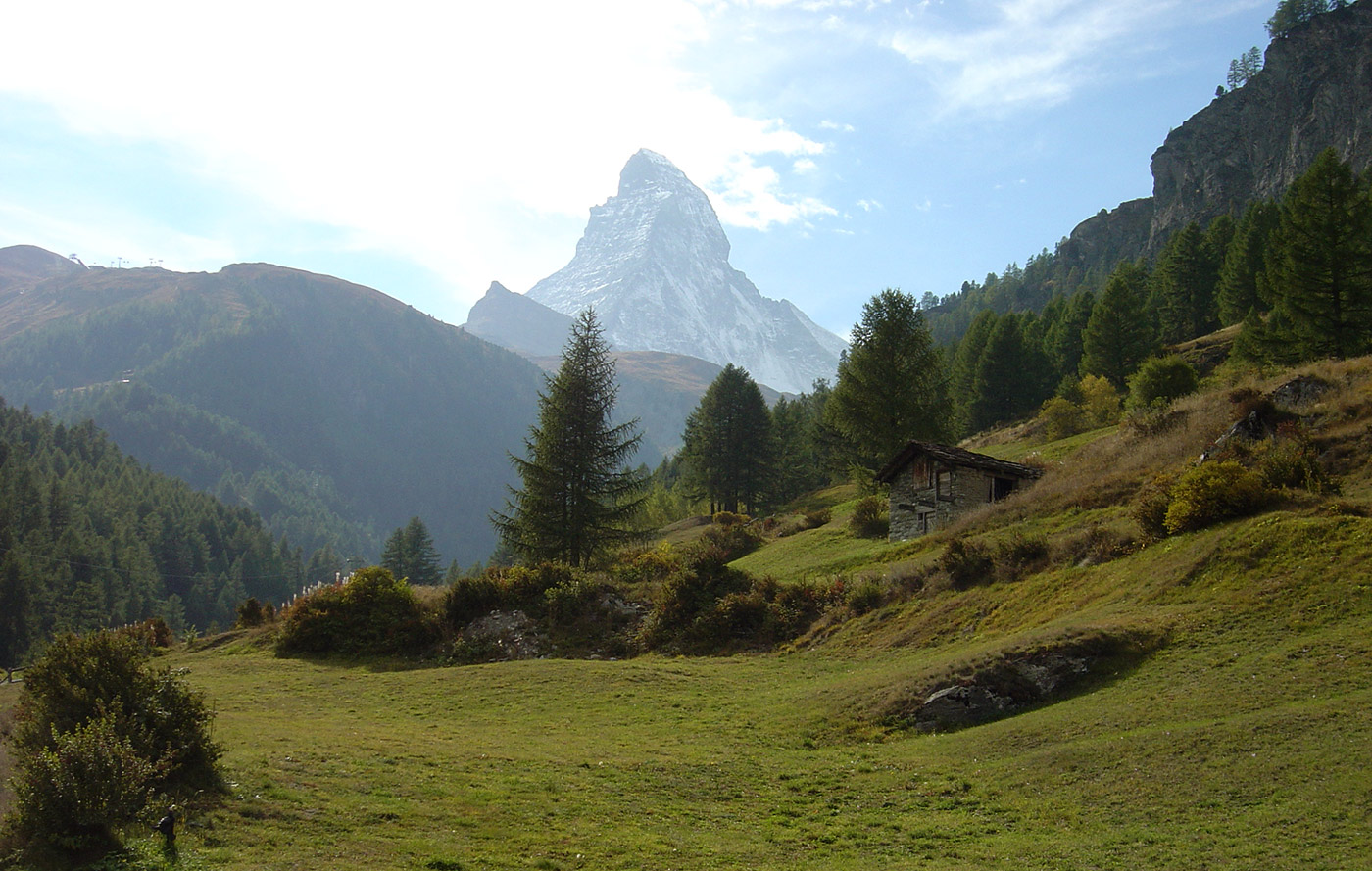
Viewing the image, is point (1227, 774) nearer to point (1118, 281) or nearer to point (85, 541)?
point (1118, 281)

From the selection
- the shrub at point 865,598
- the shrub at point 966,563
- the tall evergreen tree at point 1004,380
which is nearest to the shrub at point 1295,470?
the shrub at point 966,563

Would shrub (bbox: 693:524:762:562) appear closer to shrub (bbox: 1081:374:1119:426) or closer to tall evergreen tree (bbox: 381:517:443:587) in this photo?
shrub (bbox: 1081:374:1119:426)

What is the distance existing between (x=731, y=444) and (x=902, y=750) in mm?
55731

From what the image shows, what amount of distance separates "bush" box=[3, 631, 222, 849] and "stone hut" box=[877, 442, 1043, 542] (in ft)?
97.4

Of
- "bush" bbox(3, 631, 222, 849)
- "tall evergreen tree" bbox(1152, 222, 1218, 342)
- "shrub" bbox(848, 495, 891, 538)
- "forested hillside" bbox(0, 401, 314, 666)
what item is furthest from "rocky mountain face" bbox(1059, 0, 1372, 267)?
"forested hillside" bbox(0, 401, 314, 666)

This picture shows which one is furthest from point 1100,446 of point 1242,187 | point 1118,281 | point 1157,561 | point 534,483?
point 1242,187

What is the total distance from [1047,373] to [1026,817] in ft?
273

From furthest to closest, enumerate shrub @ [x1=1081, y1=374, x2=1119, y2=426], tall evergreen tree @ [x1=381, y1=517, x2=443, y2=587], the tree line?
tall evergreen tree @ [x1=381, y1=517, x2=443, y2=587]
shrub @ [x1=1081, y1=374, x2=1119, y2=426]
the tree line

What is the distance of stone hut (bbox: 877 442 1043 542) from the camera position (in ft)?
113

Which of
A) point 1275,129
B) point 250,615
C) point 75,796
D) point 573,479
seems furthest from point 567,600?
point 1275,129

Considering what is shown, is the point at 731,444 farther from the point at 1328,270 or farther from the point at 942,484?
the point at 1328,270

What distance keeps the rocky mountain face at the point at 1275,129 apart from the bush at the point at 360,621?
152 metres

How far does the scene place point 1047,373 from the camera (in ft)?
279

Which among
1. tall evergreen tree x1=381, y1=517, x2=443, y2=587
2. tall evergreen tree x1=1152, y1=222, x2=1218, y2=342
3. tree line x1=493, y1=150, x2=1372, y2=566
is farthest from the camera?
tall evergreen tree x1=381, y1=517, x2=443, y2=587
